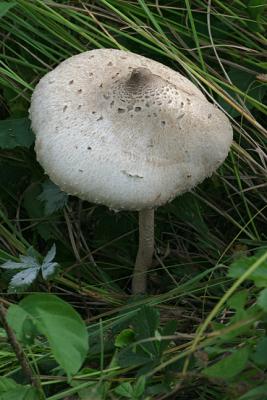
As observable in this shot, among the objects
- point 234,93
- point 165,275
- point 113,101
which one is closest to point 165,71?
point 113,101

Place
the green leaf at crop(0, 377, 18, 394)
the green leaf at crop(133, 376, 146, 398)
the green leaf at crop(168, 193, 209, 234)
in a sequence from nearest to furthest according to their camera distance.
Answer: the green leaf at crop(133, 376, 146, 398)
the green leaf at crop(0, 377, 18, 394)
the green leaf at crop(168, 193, 209, 234)

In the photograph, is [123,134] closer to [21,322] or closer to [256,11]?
[21,322]

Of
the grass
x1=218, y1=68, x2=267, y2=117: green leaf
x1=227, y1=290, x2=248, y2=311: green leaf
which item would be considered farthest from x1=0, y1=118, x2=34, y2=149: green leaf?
x1=227, y1=290, x2=248, y2=311: green leaf

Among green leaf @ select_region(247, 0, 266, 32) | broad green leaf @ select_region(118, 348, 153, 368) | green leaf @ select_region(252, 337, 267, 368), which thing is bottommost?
broad green leaf @ select_region(118, 348, 153, 368)

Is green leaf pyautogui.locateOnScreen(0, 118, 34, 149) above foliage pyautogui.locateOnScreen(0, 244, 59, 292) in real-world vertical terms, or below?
above

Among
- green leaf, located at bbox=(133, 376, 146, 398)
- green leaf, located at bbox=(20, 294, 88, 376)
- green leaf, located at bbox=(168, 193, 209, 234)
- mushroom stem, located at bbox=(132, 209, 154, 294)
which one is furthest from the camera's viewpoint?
green leaf, located at bbox=(168, 193, 209, 234)

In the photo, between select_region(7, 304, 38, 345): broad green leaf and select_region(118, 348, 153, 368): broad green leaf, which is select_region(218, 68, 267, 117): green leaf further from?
select_region(7, 304, 38, 345): broad green leaf
